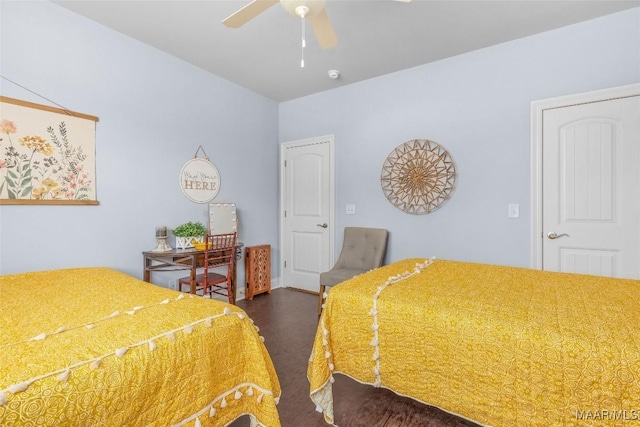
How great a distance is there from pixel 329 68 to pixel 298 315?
2694mm

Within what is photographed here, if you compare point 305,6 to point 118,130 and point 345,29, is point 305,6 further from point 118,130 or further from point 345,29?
point 118,130

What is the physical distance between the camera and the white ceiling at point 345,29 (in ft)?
7.82

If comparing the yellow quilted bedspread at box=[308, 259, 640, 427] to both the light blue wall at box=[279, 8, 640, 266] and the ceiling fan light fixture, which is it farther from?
the ceiling fan light fixture

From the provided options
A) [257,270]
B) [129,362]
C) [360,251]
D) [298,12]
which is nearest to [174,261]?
[257,270]

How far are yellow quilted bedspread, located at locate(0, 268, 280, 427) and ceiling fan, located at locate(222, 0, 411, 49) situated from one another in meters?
1.61

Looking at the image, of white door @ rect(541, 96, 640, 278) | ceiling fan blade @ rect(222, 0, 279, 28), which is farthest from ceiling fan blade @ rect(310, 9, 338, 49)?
white door @ rect(541, 96, 640, 278)

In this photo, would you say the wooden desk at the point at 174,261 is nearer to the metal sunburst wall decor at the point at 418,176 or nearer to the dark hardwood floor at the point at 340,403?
the dark hardwood floor at the point at 340,403

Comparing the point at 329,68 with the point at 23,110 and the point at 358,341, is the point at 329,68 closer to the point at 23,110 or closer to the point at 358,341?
the point at 23,110

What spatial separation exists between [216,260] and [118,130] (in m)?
1.47

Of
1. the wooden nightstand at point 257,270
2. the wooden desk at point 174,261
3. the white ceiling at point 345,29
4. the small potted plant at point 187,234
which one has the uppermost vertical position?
the white ceiling at point 345,29

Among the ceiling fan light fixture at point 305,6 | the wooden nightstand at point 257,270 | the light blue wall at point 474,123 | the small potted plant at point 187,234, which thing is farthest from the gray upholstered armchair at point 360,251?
the ceiling fan light fixture at point 305,6

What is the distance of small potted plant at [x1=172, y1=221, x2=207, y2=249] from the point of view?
3145 millimetres

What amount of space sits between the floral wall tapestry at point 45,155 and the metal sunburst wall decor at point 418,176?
285 centimetres

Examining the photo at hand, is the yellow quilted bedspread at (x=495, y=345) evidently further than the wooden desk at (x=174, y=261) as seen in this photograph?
No
